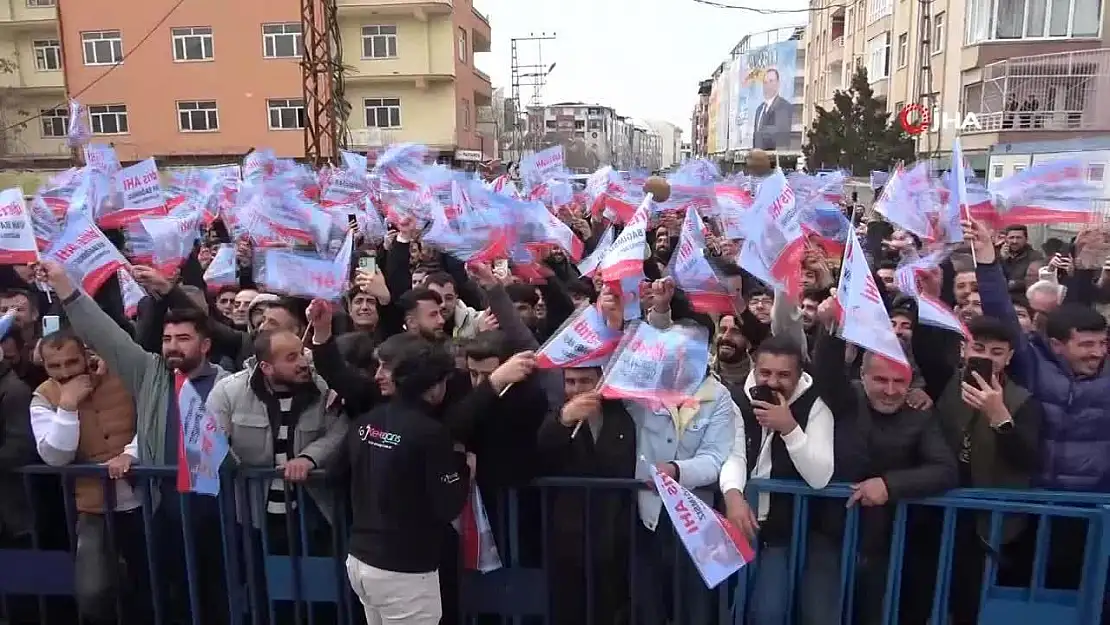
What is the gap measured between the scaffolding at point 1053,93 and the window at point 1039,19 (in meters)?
1.26

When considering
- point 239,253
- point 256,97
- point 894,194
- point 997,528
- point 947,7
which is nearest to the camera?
point 997,528

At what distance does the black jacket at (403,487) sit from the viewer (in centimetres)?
286

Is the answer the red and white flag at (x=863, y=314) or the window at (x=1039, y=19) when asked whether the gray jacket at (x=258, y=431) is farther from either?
the window at (x=1039, y=19)

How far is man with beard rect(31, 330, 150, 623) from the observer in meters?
3.46

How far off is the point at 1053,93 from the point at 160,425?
27669mm

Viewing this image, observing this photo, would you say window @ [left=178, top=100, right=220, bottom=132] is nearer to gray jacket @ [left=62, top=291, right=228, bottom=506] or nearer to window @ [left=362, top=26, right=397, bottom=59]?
window @ [left=362, top=26, right=397, bottom=59]

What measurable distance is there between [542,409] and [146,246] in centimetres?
401

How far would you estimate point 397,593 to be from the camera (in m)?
2.94

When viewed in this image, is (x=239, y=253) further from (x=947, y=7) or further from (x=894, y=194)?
(x=947, y=7)

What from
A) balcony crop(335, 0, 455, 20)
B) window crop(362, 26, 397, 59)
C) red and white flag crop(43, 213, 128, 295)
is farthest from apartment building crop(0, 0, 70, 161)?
red and white flag crop(43, 213, 128, 295)

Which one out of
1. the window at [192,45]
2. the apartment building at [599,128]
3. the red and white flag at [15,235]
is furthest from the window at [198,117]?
the apartment building at [599,128]

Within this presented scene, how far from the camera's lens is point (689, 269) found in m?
4.69

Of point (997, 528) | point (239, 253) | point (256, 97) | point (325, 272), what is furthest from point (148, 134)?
point (997, 528)

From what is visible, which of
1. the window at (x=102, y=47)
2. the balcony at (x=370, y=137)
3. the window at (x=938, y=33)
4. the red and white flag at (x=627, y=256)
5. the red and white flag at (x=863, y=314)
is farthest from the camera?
the balcony at (x=370, y=137)
